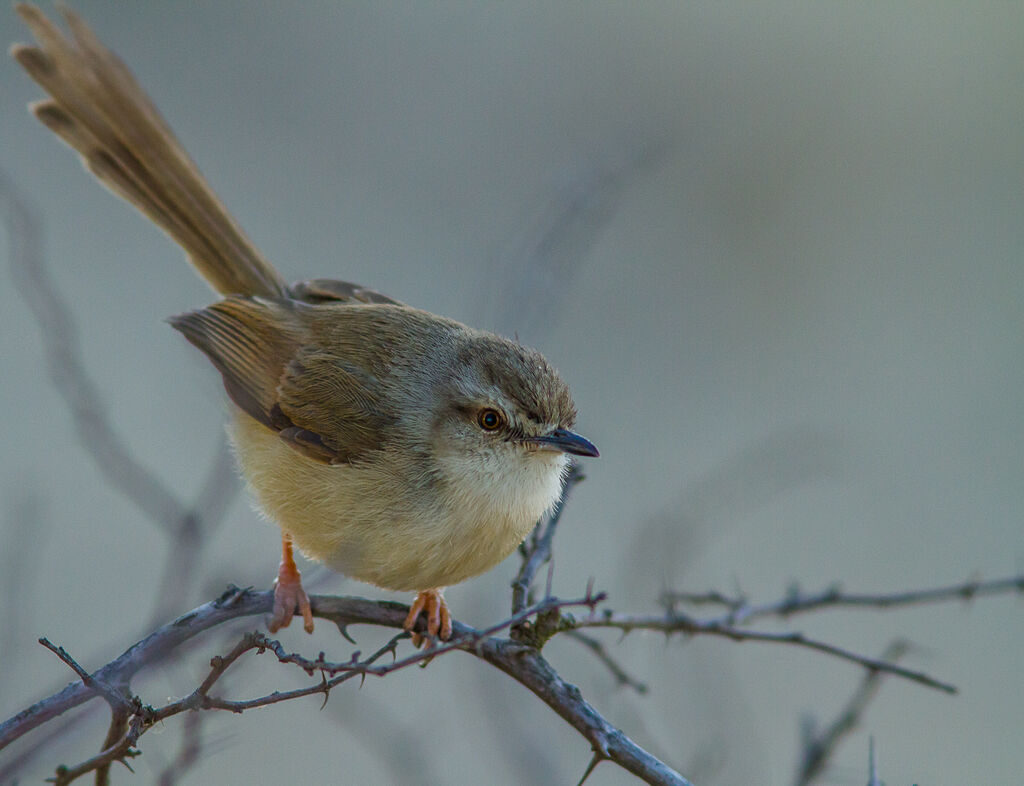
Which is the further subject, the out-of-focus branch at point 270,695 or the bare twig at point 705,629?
the bare twig at point 705,629

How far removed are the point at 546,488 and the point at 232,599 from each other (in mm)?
1243

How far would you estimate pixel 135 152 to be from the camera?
456 cm

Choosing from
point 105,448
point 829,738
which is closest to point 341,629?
point 105,448

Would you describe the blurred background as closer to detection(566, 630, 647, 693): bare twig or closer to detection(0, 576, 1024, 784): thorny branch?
detection(566, 630, 647, 693): bare twig

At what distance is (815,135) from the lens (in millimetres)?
8500

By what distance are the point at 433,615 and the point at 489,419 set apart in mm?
753

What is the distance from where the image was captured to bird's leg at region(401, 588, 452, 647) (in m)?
3.62

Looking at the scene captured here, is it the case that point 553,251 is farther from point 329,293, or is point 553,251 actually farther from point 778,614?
point 778,614

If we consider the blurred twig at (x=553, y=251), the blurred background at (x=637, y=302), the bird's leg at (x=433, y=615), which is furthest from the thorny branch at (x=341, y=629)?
the blurred twig at (x=553, y=251)

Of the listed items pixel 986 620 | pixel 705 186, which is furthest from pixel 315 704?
pixel 705 186

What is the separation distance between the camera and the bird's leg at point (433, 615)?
362cm

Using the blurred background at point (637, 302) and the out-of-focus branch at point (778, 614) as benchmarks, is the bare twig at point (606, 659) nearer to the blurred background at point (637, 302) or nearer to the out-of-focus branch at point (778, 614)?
the out-of-focus branch at point (778, 614)

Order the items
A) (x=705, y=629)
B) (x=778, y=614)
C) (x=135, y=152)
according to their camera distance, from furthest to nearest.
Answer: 1. (x=135, y=152)
2. (x=778, y=614)
3. (x=705, y=629)

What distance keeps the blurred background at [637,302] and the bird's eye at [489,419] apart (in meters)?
0.59
